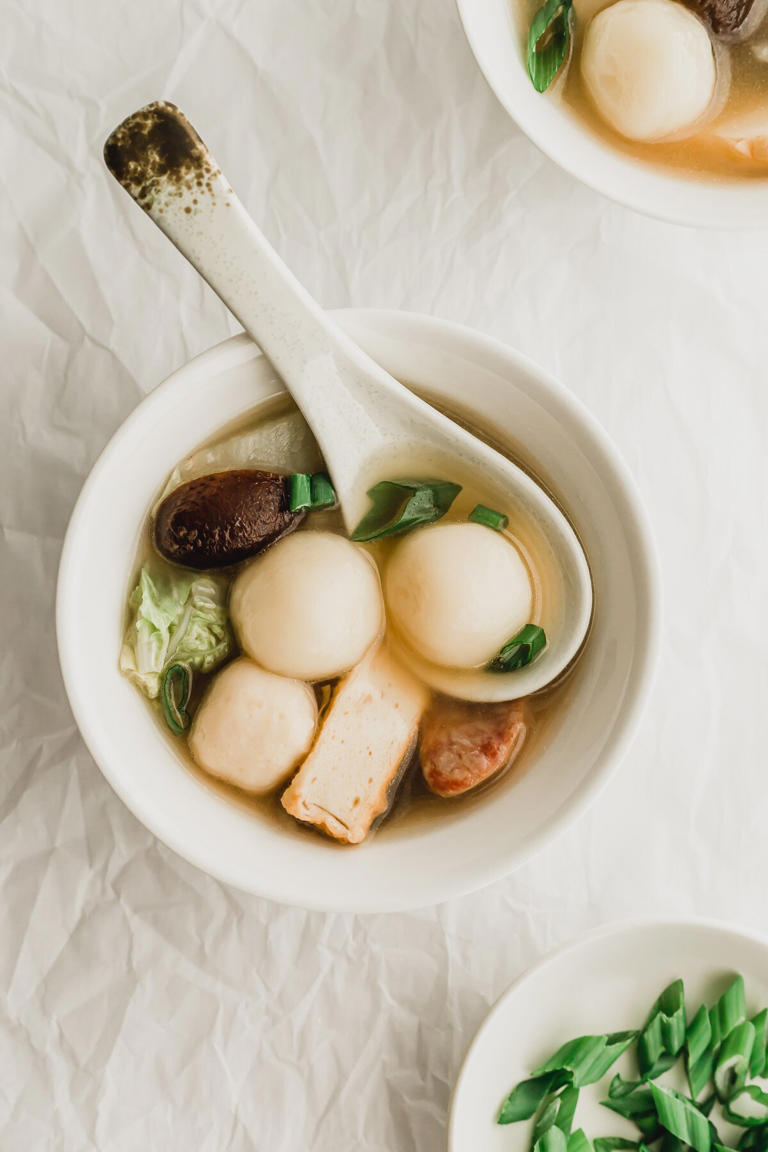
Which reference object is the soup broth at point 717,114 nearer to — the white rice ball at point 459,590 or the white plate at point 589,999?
the white rice ball at point 459,590

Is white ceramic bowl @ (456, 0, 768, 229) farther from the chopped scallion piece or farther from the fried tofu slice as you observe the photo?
the chopped scallion piece

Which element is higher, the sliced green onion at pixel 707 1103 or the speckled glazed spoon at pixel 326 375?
the speckled glazed spoon at pixel 326 375

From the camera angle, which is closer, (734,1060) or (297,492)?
(297,492)

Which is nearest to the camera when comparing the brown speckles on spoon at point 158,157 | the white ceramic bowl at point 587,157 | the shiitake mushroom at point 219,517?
the brown speckles on spoon at point 158,157

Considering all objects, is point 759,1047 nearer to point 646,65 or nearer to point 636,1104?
point 636,1104

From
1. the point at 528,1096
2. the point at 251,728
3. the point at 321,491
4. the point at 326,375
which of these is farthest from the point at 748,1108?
the point at 326,375

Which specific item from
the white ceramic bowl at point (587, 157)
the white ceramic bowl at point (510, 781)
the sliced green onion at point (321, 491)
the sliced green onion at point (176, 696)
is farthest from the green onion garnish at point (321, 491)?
the white ceramic bowl at point (587, 157)
